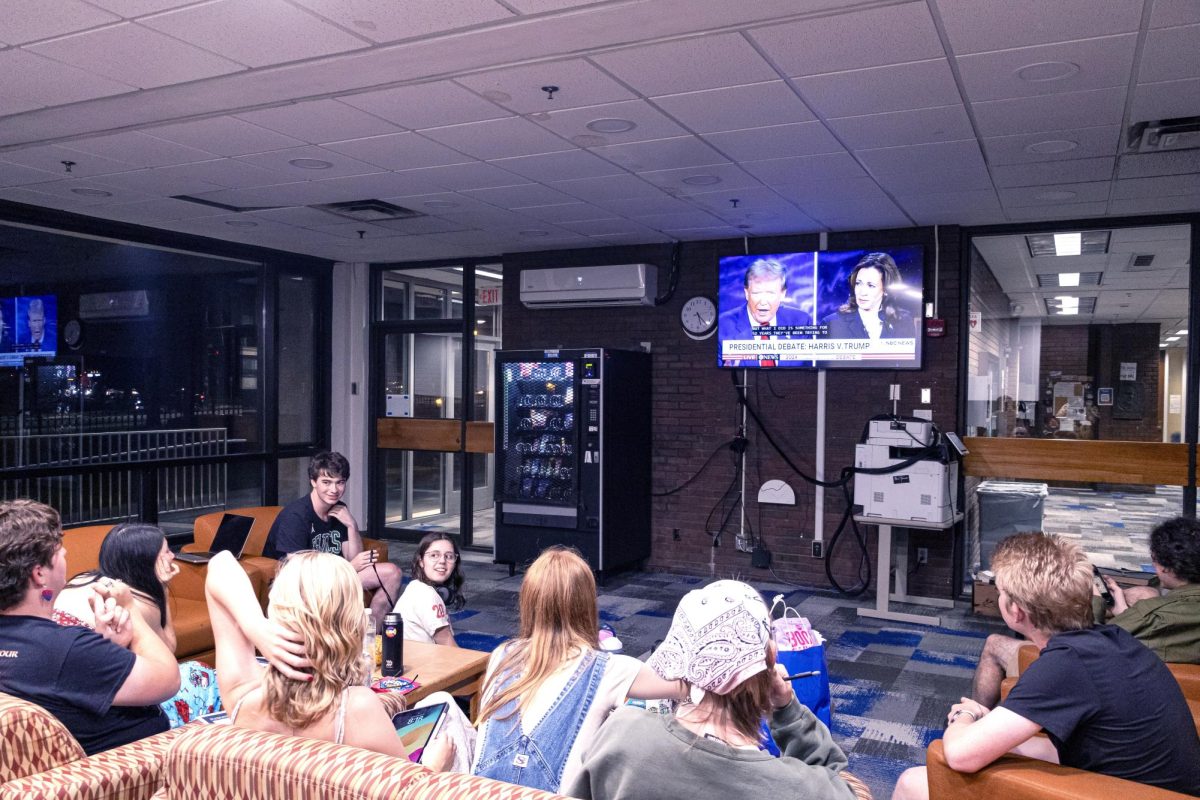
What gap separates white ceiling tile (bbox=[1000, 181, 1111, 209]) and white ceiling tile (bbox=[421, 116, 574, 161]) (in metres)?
2.74

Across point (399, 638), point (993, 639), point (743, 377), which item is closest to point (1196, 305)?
point (743, 377)

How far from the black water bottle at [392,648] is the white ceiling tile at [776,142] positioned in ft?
8.69

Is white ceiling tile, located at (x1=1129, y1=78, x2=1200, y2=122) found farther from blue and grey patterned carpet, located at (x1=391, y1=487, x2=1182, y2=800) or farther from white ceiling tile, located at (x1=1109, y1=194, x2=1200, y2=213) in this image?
blue and grey patterned carpet, located at (x1=391, y1=487, x2=1182, y2=800)

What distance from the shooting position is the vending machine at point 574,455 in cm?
689

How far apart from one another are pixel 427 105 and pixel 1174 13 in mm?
2728

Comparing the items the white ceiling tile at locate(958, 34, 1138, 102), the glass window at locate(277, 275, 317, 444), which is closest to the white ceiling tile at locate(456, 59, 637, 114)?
the white ceiling tile at locate(958, 34, 1138, 102)

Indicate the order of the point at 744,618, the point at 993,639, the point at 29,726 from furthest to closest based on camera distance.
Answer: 1. the point at 993,639
2. the point at 29,726
3. the point at 744,618

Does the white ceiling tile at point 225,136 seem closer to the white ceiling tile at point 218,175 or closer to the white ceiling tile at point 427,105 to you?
the white ceiling tile at point 218,175

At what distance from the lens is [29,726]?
203 cm

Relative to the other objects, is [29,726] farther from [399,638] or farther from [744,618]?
[744,618]

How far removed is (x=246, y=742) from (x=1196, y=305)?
624 cm

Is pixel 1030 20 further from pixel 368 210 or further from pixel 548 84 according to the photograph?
pixel 368 210

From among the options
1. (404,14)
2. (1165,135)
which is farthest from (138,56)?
(1165,135)

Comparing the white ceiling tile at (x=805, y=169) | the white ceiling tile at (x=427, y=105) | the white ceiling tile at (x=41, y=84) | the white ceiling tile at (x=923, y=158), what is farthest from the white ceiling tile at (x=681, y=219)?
the white ceiling tile at (x=41, y=84)
